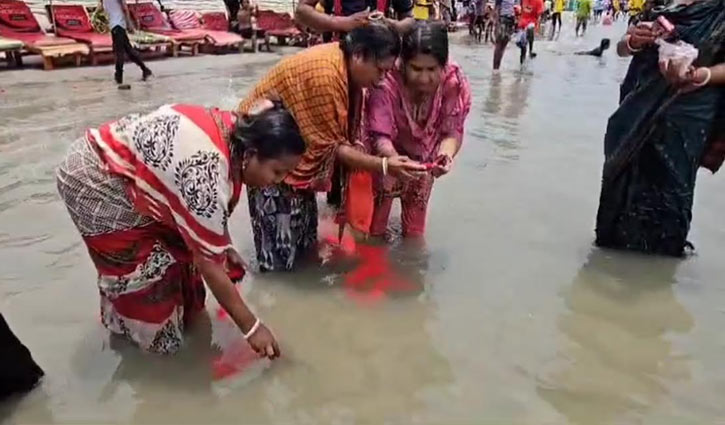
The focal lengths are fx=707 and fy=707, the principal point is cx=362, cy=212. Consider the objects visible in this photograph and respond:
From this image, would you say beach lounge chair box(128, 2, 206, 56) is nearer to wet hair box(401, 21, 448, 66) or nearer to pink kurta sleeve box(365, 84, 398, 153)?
pink kurta sleeve box(365, 84, 398, 153)

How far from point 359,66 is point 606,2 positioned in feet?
123

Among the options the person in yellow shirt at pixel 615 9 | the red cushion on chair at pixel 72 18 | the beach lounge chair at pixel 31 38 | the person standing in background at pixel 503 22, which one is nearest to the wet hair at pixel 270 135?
the beach lounge chair at pixel 31 38

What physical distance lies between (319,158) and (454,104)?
2.51ft

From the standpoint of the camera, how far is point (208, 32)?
13430mm

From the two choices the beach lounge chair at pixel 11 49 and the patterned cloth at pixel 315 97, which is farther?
the beach lounge chair at pixel 11 49

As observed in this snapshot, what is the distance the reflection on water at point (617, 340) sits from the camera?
2449 millimetres

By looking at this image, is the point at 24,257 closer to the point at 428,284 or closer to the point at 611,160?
the point at 428,284

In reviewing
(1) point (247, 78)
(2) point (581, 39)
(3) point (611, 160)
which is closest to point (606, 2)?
(2) point (581, 39)

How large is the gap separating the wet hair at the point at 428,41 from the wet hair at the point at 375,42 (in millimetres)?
112

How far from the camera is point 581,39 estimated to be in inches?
869

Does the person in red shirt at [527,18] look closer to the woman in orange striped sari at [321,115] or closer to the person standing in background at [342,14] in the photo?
the person standing in background at [342,14]

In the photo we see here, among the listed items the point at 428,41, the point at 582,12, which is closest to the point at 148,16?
the point at 428,41

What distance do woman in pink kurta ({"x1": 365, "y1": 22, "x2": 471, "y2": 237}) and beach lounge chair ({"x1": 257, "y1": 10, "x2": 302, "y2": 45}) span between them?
1196cm

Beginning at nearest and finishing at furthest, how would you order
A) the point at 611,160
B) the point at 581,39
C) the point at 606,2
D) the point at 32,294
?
the point at 32,294, the point at 611,160, the point at 581,39, the point at 606,2
